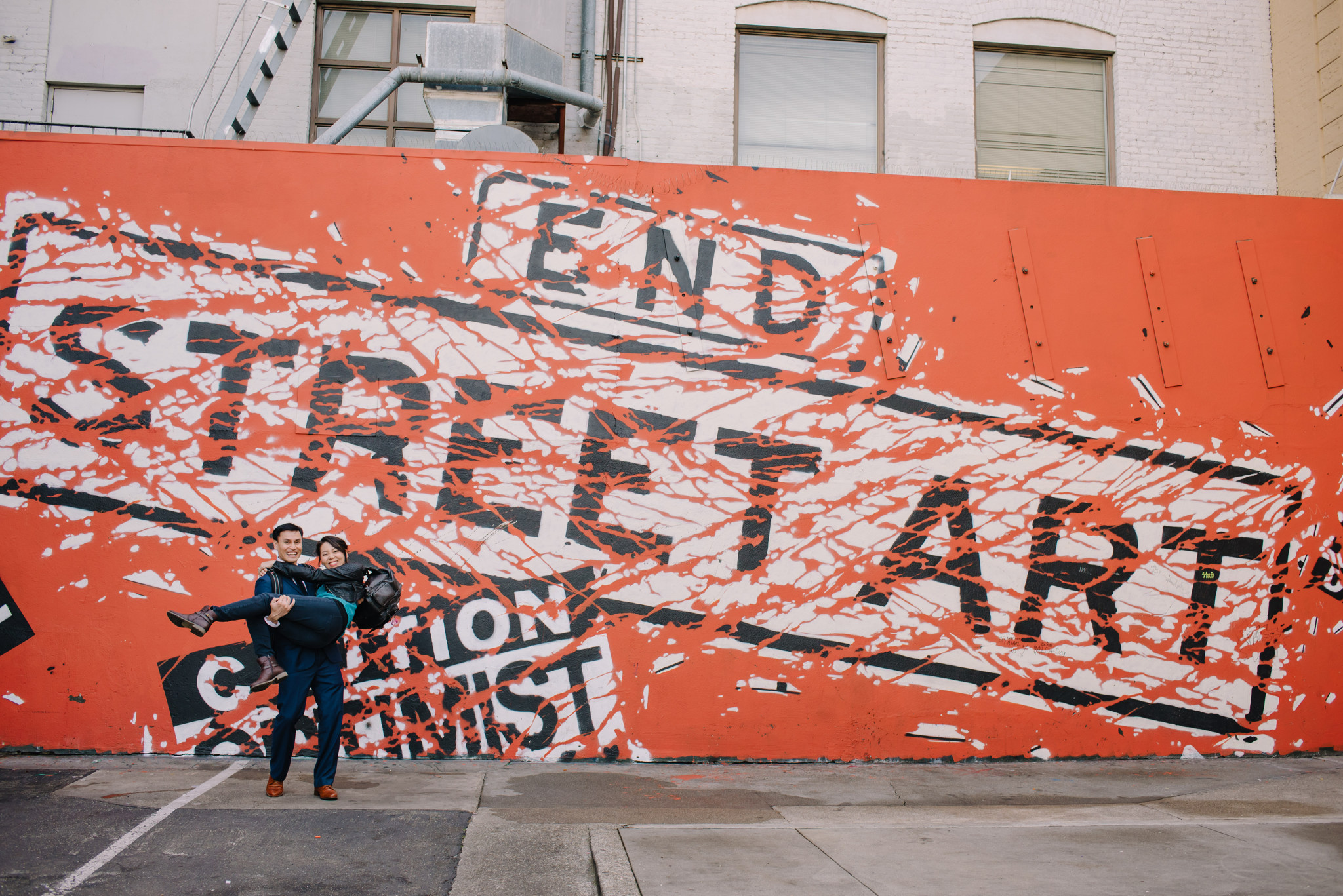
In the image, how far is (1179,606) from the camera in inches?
288

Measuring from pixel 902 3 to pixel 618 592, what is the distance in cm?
698

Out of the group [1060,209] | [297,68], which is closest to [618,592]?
[1060,209]

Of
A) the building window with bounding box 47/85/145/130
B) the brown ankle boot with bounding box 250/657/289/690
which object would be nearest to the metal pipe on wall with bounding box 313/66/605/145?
the building window with bounding box 47/85/145/130

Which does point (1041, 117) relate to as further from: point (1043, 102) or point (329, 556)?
point (329, 556)

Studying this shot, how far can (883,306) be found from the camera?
7348 mm

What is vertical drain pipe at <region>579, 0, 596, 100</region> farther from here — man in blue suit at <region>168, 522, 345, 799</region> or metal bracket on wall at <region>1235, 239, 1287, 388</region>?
metal bracket on wall at <region>1235, 239, 1287, 388</region>

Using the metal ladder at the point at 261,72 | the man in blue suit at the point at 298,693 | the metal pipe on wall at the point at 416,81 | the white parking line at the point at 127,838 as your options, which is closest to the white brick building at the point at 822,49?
the metal ladder at the point at 261,72

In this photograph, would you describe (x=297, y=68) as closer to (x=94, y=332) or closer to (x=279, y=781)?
(x=94, y=332)

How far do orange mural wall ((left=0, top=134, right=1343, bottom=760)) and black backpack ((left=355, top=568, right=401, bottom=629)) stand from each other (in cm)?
92

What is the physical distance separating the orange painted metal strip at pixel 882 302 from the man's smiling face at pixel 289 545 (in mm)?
4600

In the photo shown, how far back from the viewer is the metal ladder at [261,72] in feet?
26.8

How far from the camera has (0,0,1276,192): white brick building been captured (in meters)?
8.97

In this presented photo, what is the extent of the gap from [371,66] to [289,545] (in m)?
5.96

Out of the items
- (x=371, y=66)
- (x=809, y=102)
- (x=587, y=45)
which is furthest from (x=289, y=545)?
(x=809, y=102)
